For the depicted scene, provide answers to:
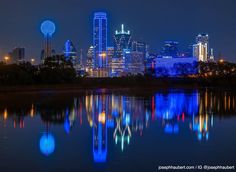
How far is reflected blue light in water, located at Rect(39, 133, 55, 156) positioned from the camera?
14.2 meters

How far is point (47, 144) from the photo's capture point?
15.6 m

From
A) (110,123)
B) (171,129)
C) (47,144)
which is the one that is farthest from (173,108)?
(47,144)

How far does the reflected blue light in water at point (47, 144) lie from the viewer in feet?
46.6

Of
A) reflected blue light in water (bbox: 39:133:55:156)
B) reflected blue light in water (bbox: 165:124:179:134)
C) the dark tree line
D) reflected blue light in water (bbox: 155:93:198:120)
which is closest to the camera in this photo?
reflected blue light in water (bbox: 39:133:55:156)

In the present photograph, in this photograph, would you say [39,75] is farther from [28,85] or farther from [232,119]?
[232,119]

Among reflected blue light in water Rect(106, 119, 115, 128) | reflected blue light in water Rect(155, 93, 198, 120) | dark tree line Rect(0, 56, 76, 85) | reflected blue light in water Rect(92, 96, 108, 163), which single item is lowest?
reflected blue light in water Rect(92, 96, 108, 163)

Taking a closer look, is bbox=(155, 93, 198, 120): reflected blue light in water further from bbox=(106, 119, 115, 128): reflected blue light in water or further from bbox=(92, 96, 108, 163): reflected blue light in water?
bbox=(92, 96, 108, 163): reflected blue light in water

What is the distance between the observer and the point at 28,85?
246 feet

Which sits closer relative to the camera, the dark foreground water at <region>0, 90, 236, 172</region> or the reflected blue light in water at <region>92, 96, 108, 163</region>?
the dark foreground water at <region>0, 90, 236, 172</region>

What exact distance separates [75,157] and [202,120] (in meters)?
12.3

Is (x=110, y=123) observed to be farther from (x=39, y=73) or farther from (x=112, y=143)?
(x=39, y=73)

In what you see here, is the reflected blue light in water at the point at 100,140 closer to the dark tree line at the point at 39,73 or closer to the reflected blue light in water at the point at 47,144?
the reflected blue light in water at the point at 47,144

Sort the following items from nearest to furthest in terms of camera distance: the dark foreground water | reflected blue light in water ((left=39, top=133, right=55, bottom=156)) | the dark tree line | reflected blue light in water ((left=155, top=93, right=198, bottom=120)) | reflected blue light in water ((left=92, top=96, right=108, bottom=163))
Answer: the dark foreground water → reflected blue light in water ((left=92, top=96, right=108, bottom=163)) → reflected blue light in water ((left=39, top=133, right=55, bottom=156)) → reflected blue light in water ((left=155, top=93, right=198, bottom=120)) → the dark tree line

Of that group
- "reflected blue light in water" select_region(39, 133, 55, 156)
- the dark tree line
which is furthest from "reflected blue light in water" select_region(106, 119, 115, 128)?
the dark tree line
